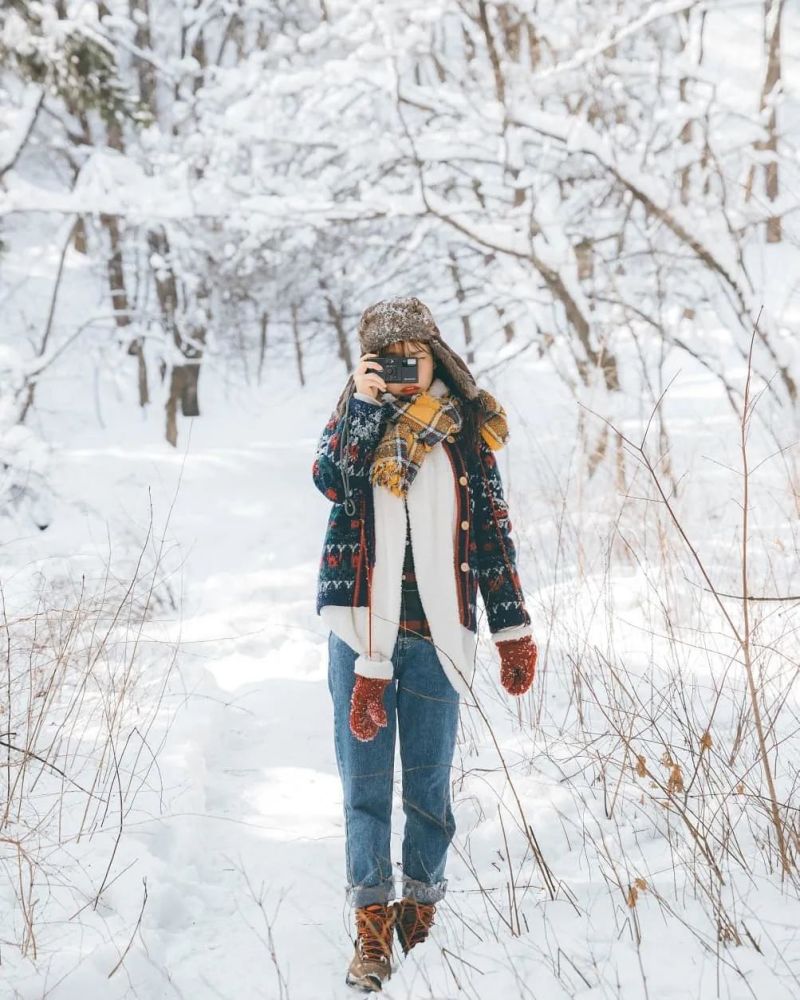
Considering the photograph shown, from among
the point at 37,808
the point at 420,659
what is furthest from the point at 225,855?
the point at 420,659

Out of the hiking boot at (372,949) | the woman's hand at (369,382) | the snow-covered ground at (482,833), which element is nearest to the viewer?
the snow-covered ground at (482,833)

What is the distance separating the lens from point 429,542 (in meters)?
2.01

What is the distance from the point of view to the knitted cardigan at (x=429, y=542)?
1.98m

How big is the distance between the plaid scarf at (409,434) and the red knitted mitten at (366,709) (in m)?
0.43

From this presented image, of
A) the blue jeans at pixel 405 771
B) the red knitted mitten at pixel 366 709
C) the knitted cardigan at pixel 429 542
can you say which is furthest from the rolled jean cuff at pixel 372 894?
the knitted cardigan at pixel 429 542

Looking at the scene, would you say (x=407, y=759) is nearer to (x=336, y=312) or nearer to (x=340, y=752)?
(x=340, y=752)

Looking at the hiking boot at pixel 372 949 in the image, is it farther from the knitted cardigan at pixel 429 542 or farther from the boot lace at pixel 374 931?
the knitted cardigan at pixel 429 542

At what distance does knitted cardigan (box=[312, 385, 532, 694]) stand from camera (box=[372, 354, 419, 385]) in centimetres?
8

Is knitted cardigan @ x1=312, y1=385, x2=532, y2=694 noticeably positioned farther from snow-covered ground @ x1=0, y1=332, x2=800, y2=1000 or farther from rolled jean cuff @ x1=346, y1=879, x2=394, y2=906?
rolled jean cuff @ x1=346, y1=879, x2=394, y2=906

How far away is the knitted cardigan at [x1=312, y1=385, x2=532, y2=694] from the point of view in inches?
78.0

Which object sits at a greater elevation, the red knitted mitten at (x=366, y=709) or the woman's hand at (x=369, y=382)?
the woman's hand at (x=369, y=382)

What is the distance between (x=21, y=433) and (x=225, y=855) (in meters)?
4.03

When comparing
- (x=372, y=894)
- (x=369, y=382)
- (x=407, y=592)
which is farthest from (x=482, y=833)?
(x=369, y=382)

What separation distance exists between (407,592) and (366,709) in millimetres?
296
